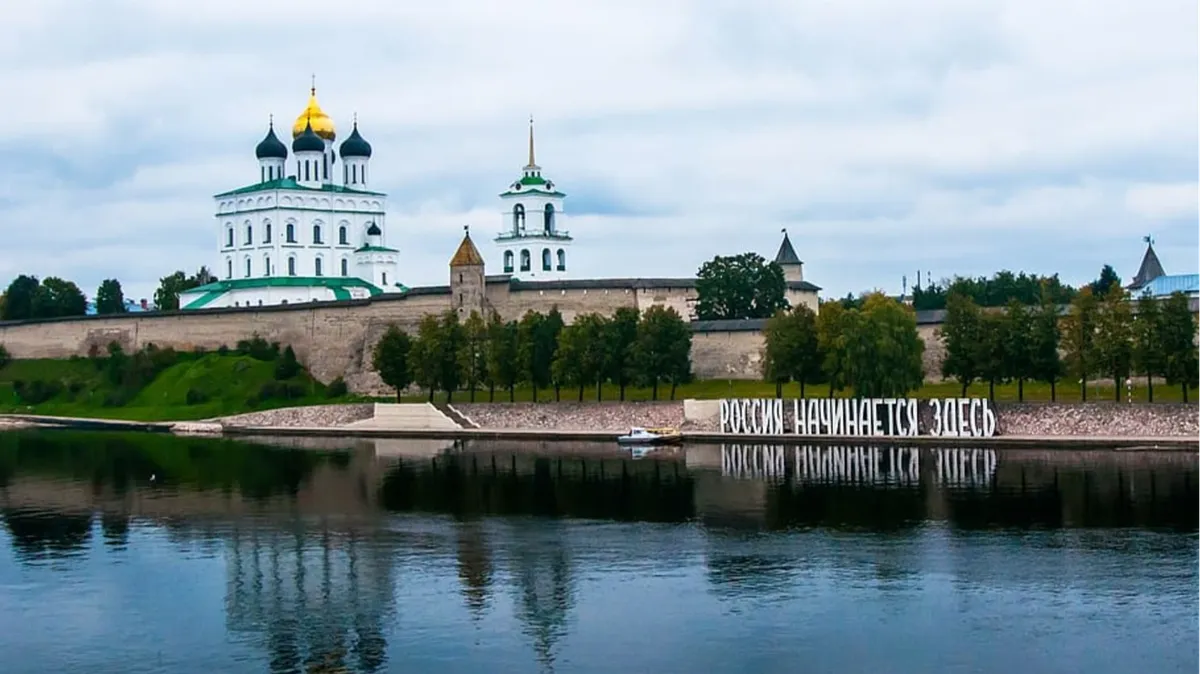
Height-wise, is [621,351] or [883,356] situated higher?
[621,351]

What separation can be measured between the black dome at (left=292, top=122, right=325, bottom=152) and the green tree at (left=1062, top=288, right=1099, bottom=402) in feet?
124

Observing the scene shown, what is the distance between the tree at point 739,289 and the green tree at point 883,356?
46.4ft

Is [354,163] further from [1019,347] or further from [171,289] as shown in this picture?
[1019,347]

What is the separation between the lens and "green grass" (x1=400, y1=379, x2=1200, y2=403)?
3972 centimetres

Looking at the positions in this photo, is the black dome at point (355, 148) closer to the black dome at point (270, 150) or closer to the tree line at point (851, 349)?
the black dome at point (270, 150)

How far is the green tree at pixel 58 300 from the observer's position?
6700 centimetres

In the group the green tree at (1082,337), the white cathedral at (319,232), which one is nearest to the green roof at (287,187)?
the white cathedral at (319,232)

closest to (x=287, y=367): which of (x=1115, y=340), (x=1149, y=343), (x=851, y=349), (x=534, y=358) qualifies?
(x=534, y=358)

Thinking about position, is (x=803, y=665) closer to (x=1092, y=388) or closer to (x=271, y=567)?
(x=271, y=567)

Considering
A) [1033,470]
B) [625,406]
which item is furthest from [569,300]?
[1033,470]

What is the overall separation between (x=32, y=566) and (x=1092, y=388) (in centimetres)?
2758

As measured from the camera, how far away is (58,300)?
67.6 metres

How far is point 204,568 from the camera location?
22.8 metres

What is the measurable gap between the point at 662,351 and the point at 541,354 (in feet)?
11.9
